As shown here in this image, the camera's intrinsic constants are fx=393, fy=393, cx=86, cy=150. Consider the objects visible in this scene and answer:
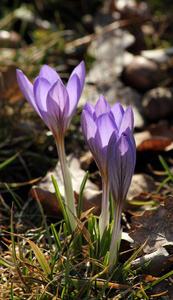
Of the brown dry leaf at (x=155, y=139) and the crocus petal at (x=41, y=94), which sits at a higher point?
the crocus petal at (x=41, y=94)

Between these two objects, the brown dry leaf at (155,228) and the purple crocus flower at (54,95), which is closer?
the purple crocus flower at (54,95)

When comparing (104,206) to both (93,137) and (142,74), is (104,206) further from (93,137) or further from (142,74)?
(142,74)

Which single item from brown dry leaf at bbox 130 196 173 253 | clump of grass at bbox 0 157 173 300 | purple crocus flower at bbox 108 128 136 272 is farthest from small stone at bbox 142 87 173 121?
purple crocus flower at bbox 108 128 136 272

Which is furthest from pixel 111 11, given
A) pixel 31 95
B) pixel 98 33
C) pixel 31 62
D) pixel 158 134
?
pixel 31 95

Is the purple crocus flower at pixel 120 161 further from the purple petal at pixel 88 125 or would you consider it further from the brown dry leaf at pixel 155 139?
the brown dry leaf at pixel 155 139

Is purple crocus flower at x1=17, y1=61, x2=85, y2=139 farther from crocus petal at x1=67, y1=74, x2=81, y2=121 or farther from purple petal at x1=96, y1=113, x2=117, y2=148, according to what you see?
purple petal at x1=96, y1=113, x2=117, y2=148

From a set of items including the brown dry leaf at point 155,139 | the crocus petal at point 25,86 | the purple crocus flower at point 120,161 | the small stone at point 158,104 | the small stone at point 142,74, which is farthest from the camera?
the small stone at point 142,74

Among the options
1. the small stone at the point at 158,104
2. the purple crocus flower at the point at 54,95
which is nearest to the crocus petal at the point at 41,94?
the purple crocus flower at the point at 54,95
